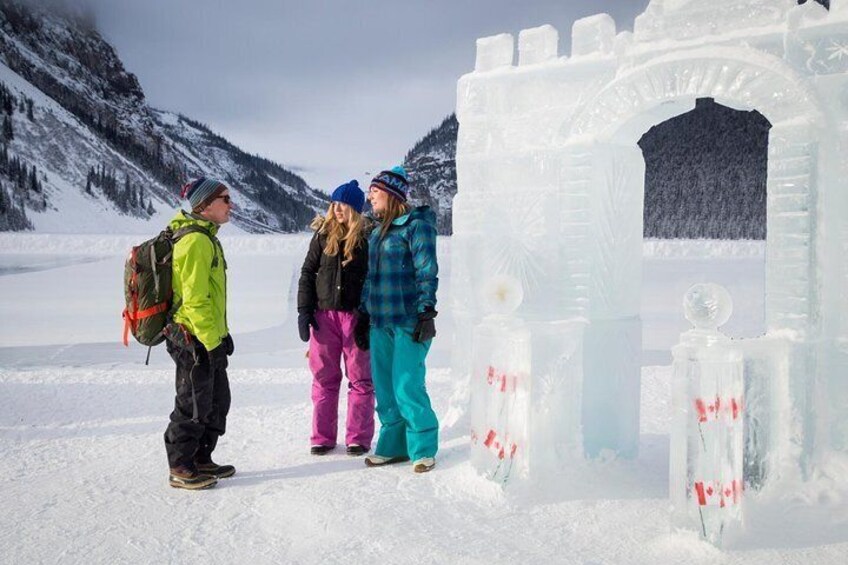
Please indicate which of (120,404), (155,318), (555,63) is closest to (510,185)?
(555,63)

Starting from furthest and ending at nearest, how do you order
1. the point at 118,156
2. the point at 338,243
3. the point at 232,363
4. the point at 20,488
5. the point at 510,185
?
the point at 118,156 < the point at 232,363 < the point at 510,185 < the point at 338,243 < the point at 20,488

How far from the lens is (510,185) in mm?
4242

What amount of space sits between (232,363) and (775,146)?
5.94 meters

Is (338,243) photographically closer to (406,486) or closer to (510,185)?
(510,185)

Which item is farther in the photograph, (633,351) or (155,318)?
(633,351)

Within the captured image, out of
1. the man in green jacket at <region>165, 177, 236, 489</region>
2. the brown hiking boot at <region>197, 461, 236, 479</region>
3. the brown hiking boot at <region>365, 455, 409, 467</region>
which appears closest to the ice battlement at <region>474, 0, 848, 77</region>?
the man in green jacket at <region>165, 177, 236, 489</region>

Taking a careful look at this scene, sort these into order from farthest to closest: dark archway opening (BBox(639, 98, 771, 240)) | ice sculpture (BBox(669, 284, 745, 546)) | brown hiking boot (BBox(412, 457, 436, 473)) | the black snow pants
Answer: dark archway opening (BBox(639, 98, 771, 240)), brown hiking boot (BBox(412, 457, 436, 473)), the black snow pants, ice sculpture (BBox(669, 284, 745, 546))

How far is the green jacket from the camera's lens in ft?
10.8

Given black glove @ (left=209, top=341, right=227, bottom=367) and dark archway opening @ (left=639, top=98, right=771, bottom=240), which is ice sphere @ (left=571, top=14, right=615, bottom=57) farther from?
dark archway opening @ (left=639, top=98, right=771, bottom=240)

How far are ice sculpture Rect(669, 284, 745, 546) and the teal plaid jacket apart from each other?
55.9 inches

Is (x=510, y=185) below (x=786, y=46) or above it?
below

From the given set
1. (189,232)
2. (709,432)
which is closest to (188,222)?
(189,232)

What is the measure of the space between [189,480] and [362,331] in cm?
123

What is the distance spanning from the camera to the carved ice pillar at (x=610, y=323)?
153 inches
